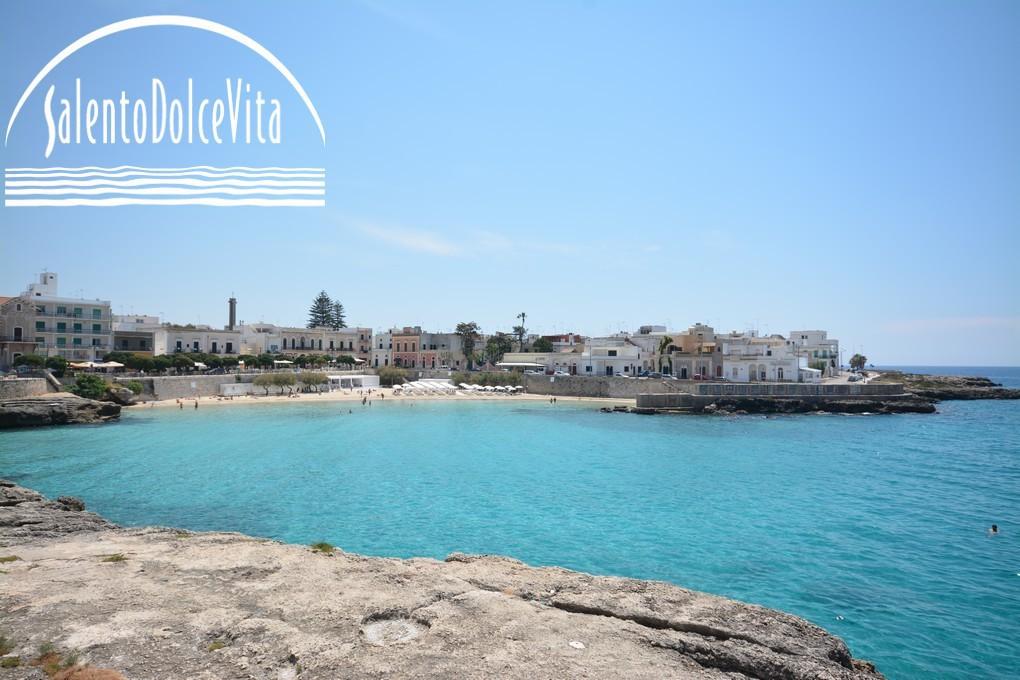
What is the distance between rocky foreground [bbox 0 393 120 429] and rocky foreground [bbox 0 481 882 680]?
42050 mm

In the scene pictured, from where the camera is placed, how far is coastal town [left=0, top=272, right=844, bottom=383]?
6334 centimetres

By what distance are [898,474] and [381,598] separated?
99.2ft

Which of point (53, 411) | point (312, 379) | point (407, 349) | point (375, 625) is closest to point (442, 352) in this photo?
point (407, 349)

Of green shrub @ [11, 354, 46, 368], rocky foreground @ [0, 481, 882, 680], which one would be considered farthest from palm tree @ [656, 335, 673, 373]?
rocky foreground @ [0, 481, 882, 680]

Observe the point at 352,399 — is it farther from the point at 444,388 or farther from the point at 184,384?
the point at 184,384

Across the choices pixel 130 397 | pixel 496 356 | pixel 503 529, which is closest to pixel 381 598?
pixel 503 529

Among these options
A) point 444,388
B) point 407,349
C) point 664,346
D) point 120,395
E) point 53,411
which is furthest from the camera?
point 407,349

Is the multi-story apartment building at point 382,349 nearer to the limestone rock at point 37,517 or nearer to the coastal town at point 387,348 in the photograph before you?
the coastal town at point 387,348

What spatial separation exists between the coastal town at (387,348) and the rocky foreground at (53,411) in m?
11.3

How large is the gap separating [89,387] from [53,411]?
21.6 feet

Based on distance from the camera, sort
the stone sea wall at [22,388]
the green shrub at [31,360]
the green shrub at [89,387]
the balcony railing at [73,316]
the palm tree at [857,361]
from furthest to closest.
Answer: the palm tree at [857,361] < the balcony railing at [73,316] < the green shrub at [31,360] < the green shrub at [89,387] < the stone sea wall at [22,388]

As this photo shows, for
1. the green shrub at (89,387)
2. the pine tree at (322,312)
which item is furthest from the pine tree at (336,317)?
the green shrub at (89,387)

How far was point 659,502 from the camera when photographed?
2372cm

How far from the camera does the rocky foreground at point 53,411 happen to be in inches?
1705
